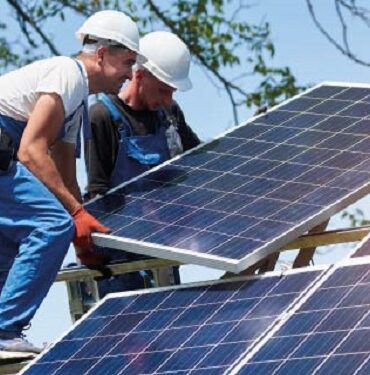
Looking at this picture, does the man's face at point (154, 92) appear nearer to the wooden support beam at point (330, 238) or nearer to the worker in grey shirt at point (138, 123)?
the worker in grey shirt at point (138, 123)

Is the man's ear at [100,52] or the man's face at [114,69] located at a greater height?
the man's ear at [100,52]

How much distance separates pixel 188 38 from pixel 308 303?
9363mm

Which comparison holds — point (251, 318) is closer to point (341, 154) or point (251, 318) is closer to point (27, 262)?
point (27, 262)

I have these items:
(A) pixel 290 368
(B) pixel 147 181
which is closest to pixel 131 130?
(B) pixel 147 181

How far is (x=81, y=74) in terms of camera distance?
964 cm

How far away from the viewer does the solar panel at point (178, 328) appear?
869 cm

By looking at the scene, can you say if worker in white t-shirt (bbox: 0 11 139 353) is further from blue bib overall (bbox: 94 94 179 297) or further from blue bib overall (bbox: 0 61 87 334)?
blue bib overall (bbox: 94 94 179 297)

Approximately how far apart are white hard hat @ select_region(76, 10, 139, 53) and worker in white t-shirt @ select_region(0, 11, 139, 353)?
0.27 ft

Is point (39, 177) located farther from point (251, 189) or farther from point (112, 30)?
point (251, 189)

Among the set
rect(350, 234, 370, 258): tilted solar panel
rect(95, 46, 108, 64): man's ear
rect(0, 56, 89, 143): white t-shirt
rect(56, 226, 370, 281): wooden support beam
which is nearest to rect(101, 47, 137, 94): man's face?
rect(95, 46, 108, 64): man's ear

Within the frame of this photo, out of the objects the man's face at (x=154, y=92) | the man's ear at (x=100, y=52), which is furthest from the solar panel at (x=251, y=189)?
the man's ear at (x=100, y=52)

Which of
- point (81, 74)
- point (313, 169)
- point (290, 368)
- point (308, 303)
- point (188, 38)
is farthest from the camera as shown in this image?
point (188, 38)

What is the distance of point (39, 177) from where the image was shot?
9508 millimetres

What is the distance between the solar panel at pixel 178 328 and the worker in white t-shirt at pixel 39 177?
0.30 m
